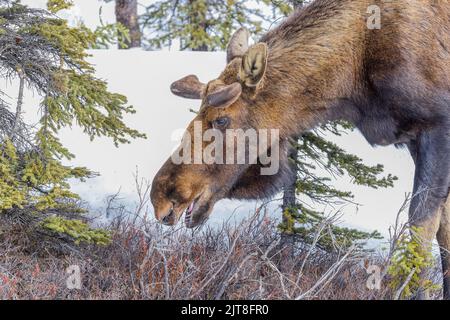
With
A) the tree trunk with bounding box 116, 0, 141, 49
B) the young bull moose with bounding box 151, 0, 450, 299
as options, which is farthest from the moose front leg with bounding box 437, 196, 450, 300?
the tree trunk with bounding box 116, 0, 141, 49

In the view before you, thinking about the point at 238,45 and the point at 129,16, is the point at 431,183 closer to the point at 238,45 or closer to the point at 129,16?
the point at 238,45

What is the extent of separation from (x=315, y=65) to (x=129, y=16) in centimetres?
461

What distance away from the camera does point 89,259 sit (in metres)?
5.36

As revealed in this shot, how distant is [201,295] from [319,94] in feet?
5.42

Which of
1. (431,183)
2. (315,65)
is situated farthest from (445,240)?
(315,65)

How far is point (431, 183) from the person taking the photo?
16.4 feet

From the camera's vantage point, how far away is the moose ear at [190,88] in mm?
5297

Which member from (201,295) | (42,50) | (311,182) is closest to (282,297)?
(201,295)

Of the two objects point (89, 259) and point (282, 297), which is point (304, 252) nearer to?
point (282, 297)

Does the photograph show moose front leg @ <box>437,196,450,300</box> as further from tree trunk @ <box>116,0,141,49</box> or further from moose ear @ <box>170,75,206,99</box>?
tree trunk @ <box>116,0,141,49</box>

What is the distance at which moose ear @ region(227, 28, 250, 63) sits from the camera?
543 centimetres

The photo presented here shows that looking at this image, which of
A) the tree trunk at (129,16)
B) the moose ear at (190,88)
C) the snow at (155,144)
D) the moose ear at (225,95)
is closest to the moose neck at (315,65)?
the moose ear at (225,95)

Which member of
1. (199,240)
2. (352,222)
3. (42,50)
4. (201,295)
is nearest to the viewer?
(201,295)

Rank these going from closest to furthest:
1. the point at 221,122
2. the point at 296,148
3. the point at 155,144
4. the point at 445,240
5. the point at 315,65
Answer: the point at 221,122 < the point at 315,65 < the point at 445,240 < the point at 296,148 < the point at 155,144
